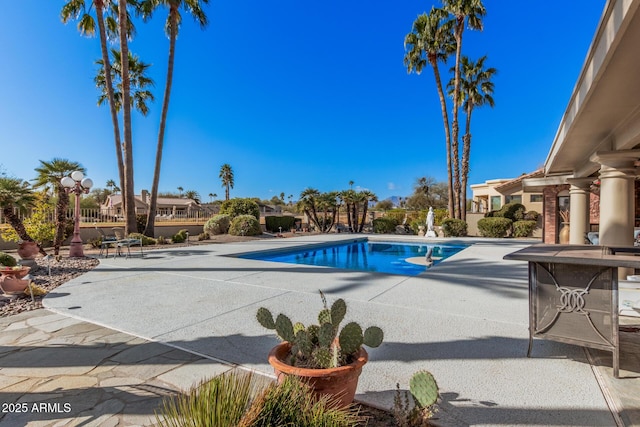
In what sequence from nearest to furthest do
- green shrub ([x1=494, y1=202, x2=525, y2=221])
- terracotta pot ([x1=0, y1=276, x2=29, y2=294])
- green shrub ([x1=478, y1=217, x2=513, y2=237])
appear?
terracotta pot ([x1=0, y1=276, x2=29, y2=294]), green shrub ([x1=478, y1=217, x2=513, y2=237]), green shrub ([x1=494, y1=202, x2=525, y2=221])

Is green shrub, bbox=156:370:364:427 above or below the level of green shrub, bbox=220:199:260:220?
below

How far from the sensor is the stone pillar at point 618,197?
4.82m

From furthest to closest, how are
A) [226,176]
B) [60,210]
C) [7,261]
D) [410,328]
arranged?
[226,176] → [60,210] → [7,261] → [410,328]

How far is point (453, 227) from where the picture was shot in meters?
18.6

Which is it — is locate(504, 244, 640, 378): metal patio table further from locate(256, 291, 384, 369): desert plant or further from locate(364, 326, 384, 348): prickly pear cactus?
locate(256, 291, 384, 369): desert plant

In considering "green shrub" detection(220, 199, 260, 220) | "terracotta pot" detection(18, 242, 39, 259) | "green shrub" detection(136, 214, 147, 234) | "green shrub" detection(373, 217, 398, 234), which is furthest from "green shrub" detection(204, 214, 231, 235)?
"terracotta pot" detection(18, 242, 39, 259)

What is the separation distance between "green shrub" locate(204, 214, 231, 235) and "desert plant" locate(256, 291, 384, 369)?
17297 millimetres

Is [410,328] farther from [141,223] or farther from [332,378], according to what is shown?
[141,223]

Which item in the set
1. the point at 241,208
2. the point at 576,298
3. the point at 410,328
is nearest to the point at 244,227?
the point at 241,208

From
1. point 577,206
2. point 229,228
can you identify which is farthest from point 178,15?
point 577,206

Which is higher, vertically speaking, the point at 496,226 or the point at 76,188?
the point at 76,188

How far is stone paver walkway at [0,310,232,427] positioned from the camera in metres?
2.14

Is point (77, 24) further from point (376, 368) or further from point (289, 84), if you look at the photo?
point (376, 368)

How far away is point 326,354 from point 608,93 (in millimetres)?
4080
